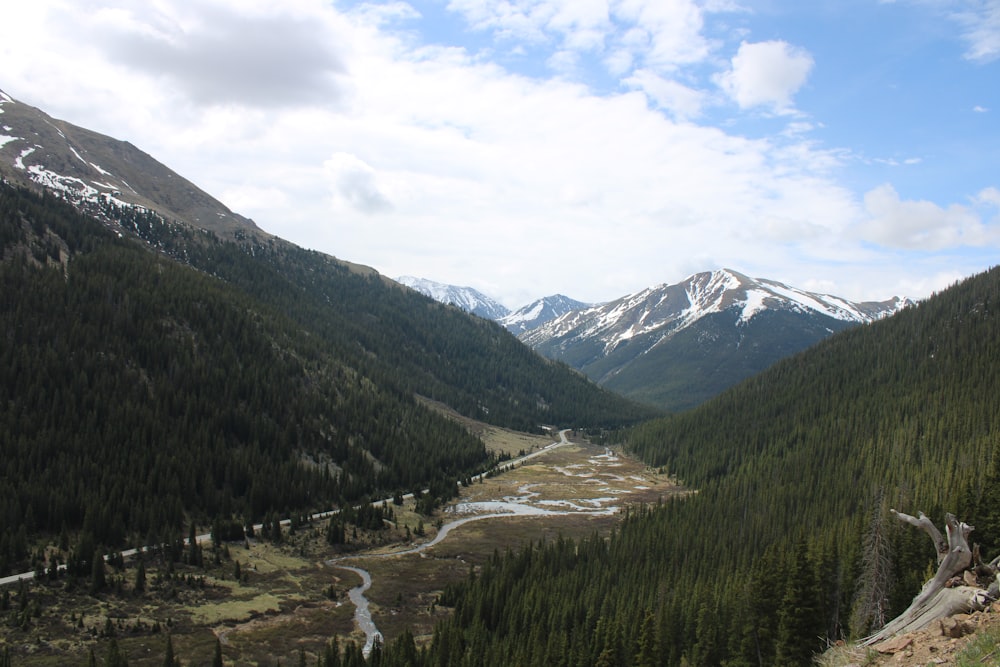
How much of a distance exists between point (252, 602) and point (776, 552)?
71.7m

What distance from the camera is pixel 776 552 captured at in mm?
72938

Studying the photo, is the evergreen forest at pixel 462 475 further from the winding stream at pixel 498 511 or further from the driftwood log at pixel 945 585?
the driftwood log at pixel 945 585

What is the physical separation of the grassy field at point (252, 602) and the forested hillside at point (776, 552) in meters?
12.8

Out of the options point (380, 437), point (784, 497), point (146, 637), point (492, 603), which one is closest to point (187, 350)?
point (380, 437)

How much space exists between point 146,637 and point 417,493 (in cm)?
9672

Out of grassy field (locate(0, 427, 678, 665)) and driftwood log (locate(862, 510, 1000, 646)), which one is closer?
driftwood log (locate(862, 510, 1000, 646))

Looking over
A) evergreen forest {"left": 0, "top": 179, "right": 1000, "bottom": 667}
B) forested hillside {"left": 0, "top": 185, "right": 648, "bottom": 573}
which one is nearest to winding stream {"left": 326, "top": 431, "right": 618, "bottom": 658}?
evergreen forest {"left": 0, "top": 179, "right": 1000, "bottom": 667}

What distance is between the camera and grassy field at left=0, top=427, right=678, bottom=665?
70062 mm

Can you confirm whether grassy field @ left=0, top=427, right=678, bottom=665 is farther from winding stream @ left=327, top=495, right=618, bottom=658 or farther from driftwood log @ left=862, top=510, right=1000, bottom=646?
driftwood log @ left=862, top=510, right=1000, bottom=646

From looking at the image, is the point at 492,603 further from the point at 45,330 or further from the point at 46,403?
the point at 45,330

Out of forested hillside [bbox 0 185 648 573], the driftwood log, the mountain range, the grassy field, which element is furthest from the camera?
the mountain range

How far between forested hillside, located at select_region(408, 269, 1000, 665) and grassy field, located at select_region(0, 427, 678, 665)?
1282 centimetres

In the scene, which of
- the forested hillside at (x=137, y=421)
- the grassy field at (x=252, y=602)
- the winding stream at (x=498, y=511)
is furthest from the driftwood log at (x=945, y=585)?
the forested hillside at (x=137, y=421)

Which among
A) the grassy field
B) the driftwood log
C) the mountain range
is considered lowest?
the grassy field
